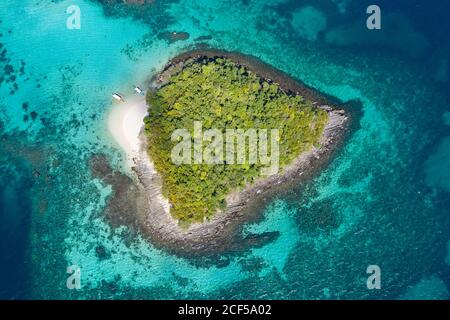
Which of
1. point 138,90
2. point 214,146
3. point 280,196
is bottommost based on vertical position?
point 280,196

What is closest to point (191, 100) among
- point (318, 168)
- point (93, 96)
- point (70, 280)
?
point (93, 96)

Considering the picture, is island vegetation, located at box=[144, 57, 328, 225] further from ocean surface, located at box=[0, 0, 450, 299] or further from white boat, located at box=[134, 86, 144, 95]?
ocean surface, located at box=[0, 0, 450, 299]

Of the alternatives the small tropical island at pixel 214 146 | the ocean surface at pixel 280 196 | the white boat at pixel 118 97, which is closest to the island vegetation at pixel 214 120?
the small tropical island at pixel 214 146

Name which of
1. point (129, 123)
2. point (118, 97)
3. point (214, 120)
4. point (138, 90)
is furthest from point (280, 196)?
point (118, 97)

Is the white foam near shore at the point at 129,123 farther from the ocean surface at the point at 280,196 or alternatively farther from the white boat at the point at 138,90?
the ocean surface at the point at 280,196

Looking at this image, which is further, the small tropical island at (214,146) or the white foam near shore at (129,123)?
the white foam near shore at (129,123)

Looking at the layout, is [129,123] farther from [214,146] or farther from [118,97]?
[214,146]

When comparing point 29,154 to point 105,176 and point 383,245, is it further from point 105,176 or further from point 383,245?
point 383,245
